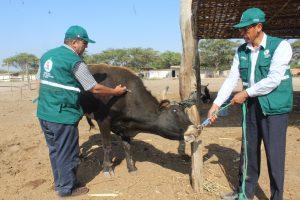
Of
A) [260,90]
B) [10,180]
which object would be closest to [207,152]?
[260,90]

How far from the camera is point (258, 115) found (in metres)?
4.27

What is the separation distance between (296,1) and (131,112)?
201 inches

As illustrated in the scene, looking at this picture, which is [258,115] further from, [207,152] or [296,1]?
[296,1]

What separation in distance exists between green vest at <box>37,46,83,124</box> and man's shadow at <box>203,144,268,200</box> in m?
2.57

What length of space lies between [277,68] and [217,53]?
65642mm

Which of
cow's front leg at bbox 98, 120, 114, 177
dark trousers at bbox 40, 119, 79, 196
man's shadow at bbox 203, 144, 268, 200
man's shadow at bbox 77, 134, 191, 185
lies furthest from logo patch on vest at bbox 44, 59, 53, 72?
man's shadow at bbox 203, 144, 268, 200

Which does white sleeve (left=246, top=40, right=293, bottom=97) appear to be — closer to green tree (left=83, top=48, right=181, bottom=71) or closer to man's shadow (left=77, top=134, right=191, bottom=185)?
man's shadow (left=77, top=134, right=191, bottom=185)

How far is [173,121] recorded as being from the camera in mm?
5508

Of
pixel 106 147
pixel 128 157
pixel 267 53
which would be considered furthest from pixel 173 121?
pixel 267 53

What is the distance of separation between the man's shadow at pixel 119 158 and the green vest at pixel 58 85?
141 centimetres

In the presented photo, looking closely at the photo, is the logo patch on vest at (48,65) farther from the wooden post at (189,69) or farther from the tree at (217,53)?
the tree at (217,53)

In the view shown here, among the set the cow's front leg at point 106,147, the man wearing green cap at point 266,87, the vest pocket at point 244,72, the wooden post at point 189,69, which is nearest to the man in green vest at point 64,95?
the cow's front leg at point 106,147

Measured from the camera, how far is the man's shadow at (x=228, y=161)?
5246 millimetres

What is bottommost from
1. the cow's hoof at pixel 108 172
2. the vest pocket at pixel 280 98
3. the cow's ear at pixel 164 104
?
the cow's hoof at pixel 108 172
